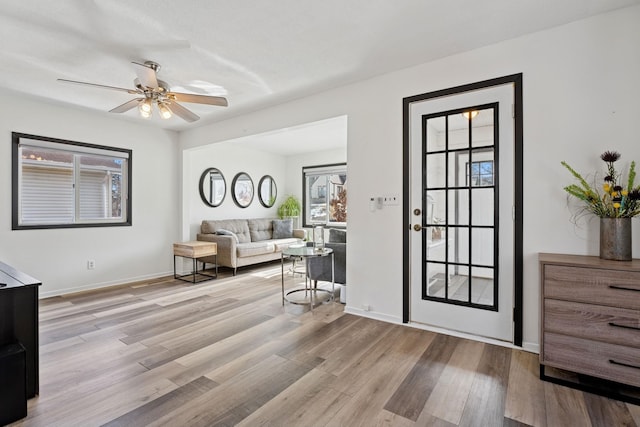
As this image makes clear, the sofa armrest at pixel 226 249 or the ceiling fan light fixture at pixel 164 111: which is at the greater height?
the ceiling fan light fixture at pixel 164 111

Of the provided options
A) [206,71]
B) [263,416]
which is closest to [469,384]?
[263,416]

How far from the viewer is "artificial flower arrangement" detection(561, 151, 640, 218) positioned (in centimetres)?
201

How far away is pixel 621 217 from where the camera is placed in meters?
2.02

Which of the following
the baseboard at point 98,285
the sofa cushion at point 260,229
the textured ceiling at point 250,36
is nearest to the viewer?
the textured ceiling at point 250,36

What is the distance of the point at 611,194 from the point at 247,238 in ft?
18.2

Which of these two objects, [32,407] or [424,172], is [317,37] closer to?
[424,172]

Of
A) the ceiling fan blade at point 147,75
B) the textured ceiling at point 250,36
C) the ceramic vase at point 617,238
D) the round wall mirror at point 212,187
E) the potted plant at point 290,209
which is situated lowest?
the ceramic vase at point 617,238

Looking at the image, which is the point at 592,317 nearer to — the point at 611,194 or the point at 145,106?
the point at 611,194

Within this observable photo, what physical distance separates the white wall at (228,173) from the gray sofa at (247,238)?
0.31 meters

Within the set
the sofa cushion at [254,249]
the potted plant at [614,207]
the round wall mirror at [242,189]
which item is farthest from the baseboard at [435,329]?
the round wall mirror at [242,189]

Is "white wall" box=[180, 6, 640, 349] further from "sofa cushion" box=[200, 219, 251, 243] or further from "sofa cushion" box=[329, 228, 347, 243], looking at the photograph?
"sofa cushion" box=[200, 219, 251, 243]

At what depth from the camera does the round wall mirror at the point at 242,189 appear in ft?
21.9

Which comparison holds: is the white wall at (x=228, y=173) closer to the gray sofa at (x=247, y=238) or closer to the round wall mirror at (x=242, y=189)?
the round wall mirror at (x=242, y=189)

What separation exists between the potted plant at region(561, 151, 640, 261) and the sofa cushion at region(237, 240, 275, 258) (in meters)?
4.63
